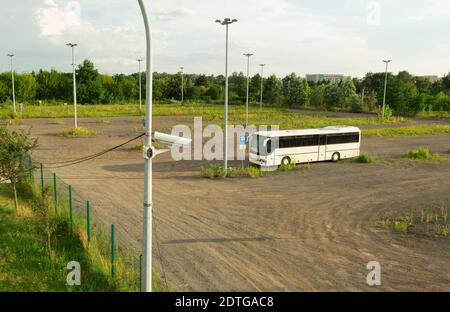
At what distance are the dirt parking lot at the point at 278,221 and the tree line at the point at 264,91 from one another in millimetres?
49941

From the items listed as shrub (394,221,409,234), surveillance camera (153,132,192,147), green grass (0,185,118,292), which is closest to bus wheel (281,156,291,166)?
shrub (394,221,409,234)

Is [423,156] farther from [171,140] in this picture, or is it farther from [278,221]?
[171,140]

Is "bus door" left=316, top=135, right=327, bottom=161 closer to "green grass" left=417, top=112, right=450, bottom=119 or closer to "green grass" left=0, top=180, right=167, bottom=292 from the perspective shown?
"green grass" left=0, top=180, right=167, bottom=292

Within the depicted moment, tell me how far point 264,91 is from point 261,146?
69749 mm

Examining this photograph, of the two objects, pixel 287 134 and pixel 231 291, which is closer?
pixel 231 291

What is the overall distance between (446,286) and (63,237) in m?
11.1

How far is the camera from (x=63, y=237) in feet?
45.1

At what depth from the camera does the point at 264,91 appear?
9494 centimetres

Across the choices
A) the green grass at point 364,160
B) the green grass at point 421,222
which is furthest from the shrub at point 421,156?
the green grass at point 421,222

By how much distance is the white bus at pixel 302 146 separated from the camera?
26.8 meters

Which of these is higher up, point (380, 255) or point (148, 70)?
point (148, 70)

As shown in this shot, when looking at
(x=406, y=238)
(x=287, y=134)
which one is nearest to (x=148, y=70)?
(x=406, y=238)

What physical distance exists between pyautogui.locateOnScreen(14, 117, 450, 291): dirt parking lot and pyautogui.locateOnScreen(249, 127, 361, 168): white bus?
118 cm
